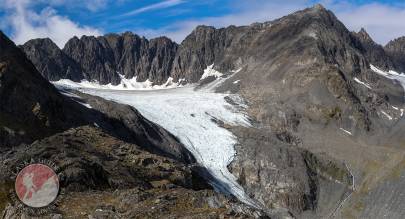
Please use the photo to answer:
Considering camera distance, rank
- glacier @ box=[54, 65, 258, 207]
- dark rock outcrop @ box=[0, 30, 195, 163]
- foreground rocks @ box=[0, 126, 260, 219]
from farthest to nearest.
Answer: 1. glacier @ box=[54, 65, 258, 207]
2. dark rock outcrop @ box=[0, 30, 195, 163]
3. foreground rocks @ box=[0, 126, 260, 219]

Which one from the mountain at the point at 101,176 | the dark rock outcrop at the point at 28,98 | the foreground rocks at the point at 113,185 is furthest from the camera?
the dark rock outcrop at the point at 28,98

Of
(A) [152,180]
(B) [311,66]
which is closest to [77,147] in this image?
(A) [152,180]

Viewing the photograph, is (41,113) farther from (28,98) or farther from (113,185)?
(113,185)

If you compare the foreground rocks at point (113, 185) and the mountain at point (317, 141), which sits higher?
the foreground rocks at point (113, 185)

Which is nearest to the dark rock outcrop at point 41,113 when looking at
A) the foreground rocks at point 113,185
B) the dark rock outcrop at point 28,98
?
the dark rock outcrop at point 28,98

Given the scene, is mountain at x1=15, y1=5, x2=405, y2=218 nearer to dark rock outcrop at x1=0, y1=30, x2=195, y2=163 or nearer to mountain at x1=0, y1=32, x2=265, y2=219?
dark rock outcrop at x1=0, y1=30, x2=195, y2=163

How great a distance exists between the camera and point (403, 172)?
117625 mm

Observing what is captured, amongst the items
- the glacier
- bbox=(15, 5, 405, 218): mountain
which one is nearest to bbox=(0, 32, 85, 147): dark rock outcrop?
the glacier

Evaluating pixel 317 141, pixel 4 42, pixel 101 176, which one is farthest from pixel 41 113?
pixel 317 141

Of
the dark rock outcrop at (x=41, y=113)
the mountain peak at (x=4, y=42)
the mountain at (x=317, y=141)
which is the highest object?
the mountain peak at (x=4, y=42)

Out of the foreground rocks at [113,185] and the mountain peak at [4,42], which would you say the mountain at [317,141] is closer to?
the mountain peak at [4,42]

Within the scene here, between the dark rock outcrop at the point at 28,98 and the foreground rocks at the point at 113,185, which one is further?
the dark rock outcrop at the point at 28,98

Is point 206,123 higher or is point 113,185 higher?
point 113,185

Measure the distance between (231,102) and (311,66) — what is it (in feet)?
104
